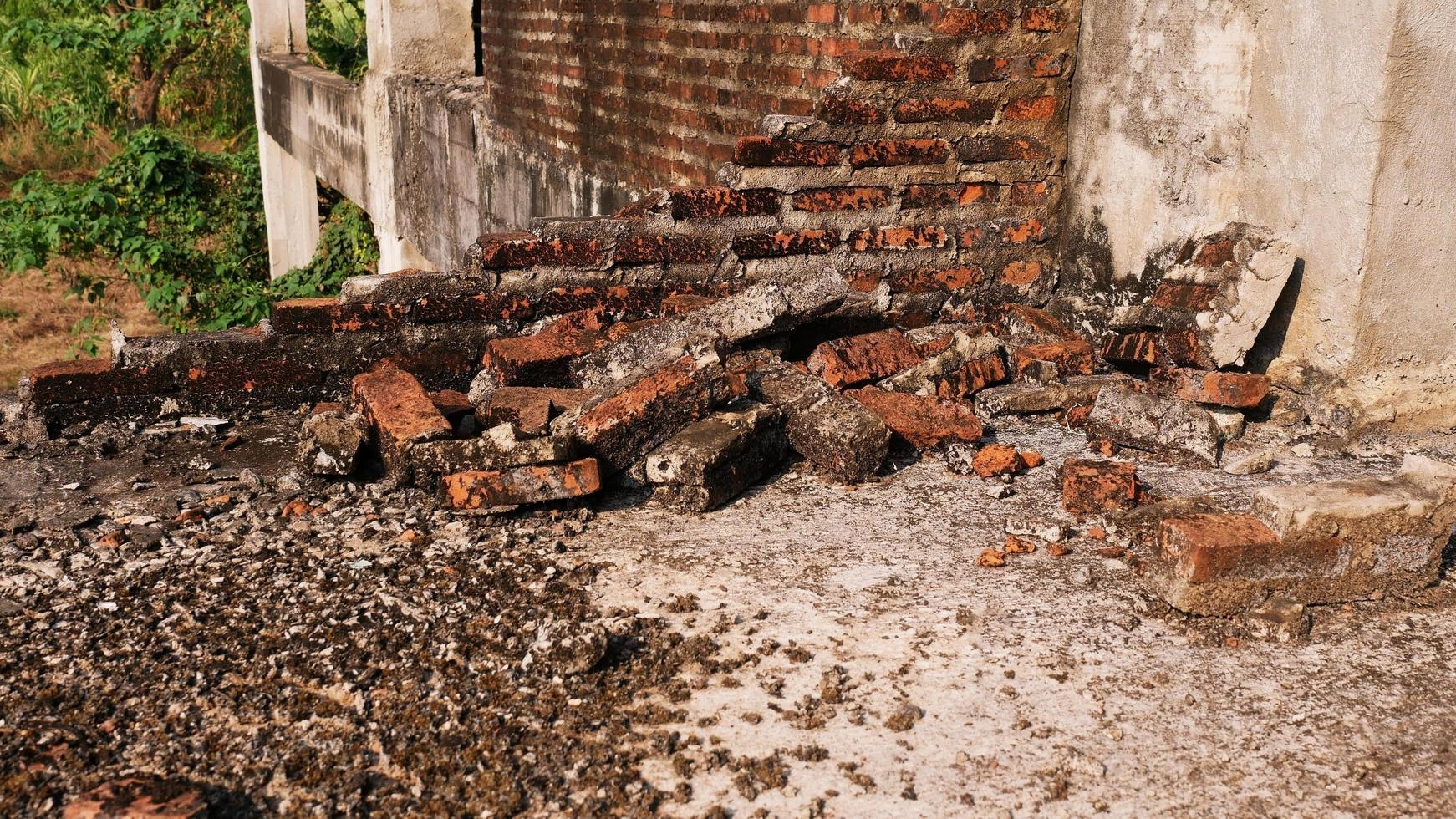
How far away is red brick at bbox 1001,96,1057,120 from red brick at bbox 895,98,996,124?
2.4 inches

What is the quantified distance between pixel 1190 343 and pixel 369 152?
6.91 metres

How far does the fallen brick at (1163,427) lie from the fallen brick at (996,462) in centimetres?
36

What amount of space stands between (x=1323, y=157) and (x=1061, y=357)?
0.93 m

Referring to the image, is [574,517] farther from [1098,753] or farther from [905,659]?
[1098,753]

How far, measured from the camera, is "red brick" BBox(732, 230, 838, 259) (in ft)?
13.8

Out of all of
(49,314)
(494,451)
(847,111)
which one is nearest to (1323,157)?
(847,111)

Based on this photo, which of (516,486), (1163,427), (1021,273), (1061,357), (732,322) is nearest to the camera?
(516,486)

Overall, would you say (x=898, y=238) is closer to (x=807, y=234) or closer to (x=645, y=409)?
(x=807, y=234)

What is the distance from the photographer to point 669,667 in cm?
238

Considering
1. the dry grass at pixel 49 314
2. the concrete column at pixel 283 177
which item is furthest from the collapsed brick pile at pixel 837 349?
the concrete column at pixel 283 177

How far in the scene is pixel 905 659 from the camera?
2416 mm

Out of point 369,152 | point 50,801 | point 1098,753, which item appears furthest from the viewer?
point 369,152

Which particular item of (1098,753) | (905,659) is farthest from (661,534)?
(1098,753)

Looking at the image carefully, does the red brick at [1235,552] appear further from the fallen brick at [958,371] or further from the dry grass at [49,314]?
the dry grass at [49,314]
